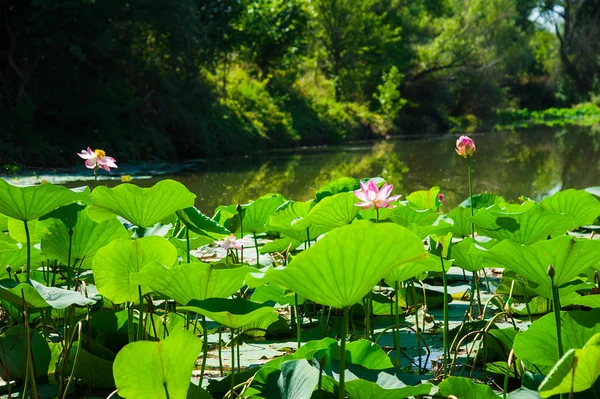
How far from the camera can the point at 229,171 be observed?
10.0m

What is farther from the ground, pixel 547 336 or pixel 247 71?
pixel 247 71

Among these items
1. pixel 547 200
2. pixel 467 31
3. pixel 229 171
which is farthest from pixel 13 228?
pixel 467 31

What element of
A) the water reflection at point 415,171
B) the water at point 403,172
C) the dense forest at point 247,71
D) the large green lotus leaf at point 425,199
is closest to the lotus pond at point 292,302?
the large green lotus leaf at point 425,199

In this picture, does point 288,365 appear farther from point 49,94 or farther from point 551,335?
point 49,94

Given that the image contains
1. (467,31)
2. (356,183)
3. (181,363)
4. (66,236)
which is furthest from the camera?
(467,31)

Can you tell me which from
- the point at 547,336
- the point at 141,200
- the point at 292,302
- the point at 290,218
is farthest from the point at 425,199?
the point at 547,336

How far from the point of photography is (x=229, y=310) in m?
1.15

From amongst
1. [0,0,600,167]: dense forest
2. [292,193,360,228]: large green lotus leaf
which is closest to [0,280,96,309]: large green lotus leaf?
[292,193,360,228]: large green lotus leaf

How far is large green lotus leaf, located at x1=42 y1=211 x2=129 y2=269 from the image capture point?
1.67 m

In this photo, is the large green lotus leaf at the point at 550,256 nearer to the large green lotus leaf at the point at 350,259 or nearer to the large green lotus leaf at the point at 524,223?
the large green lotus leaf at the point at 350,259

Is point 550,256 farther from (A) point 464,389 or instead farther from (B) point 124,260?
(B) point 124,260

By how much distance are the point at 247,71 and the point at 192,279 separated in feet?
56.7

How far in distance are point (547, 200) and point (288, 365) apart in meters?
1.36

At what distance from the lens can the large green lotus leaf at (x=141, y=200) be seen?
1.48 metres
